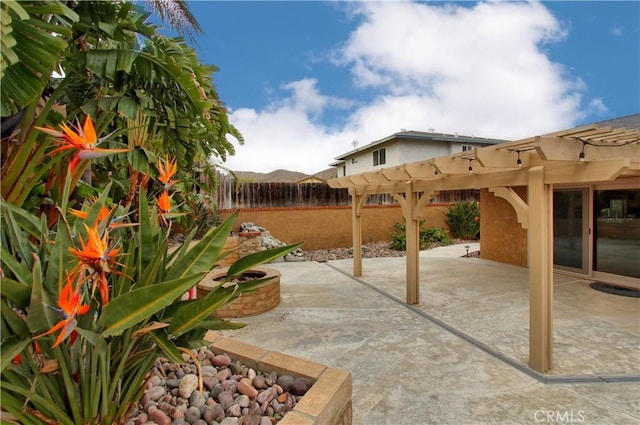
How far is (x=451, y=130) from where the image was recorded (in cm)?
2356

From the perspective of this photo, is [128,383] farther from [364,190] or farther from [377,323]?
[364,190]

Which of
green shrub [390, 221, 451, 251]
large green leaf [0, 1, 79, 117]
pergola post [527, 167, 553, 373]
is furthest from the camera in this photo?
green shrub [390, 221, 451, 251]

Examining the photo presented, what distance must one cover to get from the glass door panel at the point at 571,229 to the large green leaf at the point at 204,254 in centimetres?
844

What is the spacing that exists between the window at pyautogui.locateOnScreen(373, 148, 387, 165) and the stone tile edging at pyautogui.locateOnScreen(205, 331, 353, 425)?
67.2 feet

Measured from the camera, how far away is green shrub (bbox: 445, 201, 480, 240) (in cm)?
1370

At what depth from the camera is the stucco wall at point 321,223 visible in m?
11.8

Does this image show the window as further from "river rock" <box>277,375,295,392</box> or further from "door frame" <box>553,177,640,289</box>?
"river rock" <box>277,375,295,392</box>

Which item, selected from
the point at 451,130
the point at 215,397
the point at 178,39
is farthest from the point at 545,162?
the point at 451,130

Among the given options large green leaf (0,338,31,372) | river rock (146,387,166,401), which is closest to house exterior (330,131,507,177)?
river rock (146,387,166,401)

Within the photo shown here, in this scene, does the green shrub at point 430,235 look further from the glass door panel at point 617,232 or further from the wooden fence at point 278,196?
the glass door panel at point 617,232

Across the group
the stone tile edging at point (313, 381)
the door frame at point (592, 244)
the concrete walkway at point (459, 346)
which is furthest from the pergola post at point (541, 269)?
the door frame at point (592, 244)

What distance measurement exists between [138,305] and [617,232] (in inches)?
351

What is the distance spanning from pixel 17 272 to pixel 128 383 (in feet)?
2.89

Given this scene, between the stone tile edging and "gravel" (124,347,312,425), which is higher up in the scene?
the stone tile edging
